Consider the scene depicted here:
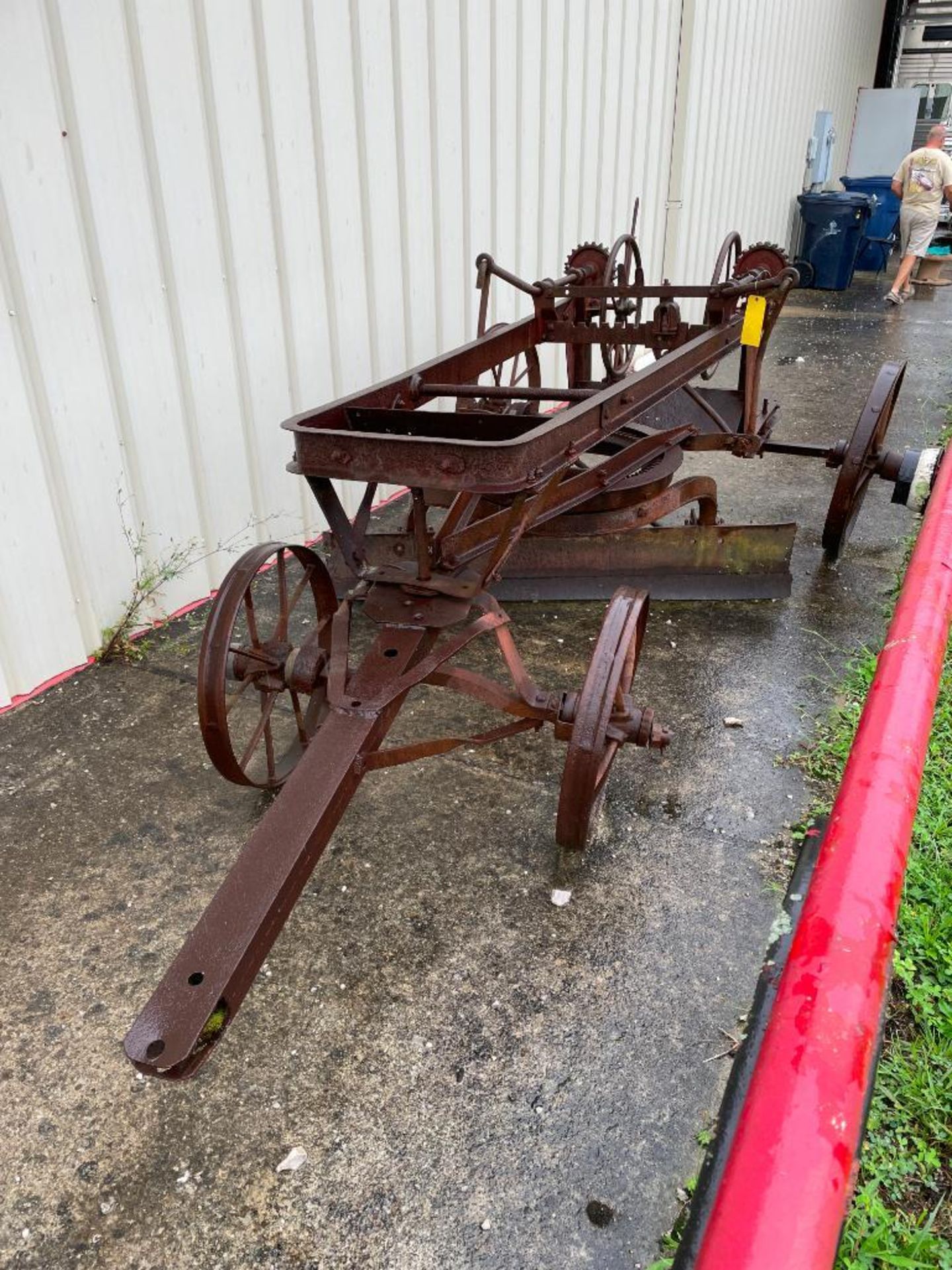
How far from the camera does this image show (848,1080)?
863 mm

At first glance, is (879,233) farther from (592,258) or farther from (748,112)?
(592,258)

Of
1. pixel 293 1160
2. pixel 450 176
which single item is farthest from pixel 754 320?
pixel 293 1160

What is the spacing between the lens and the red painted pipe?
0.76m

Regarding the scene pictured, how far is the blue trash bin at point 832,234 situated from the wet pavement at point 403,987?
9838 millimetres

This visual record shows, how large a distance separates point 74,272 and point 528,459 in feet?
6.01

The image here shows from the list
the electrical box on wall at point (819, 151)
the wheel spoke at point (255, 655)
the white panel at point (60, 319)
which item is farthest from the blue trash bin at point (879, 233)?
the wheel spoke at point (255, 655)

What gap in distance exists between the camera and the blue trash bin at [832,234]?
11477 mm

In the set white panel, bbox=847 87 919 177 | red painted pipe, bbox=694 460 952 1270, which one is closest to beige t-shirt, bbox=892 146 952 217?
white panel, bbox=847 87 919 177

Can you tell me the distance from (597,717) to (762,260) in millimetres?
3334

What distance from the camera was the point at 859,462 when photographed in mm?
3867

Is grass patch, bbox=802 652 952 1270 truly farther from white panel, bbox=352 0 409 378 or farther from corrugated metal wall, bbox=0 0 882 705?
white panel, bbox=352 0 409 378

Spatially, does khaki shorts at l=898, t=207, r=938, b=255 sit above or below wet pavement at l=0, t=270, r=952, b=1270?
above

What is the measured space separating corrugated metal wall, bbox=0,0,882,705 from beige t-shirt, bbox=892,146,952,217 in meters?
6.72

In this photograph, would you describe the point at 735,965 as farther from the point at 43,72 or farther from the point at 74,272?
the point at 43,72
